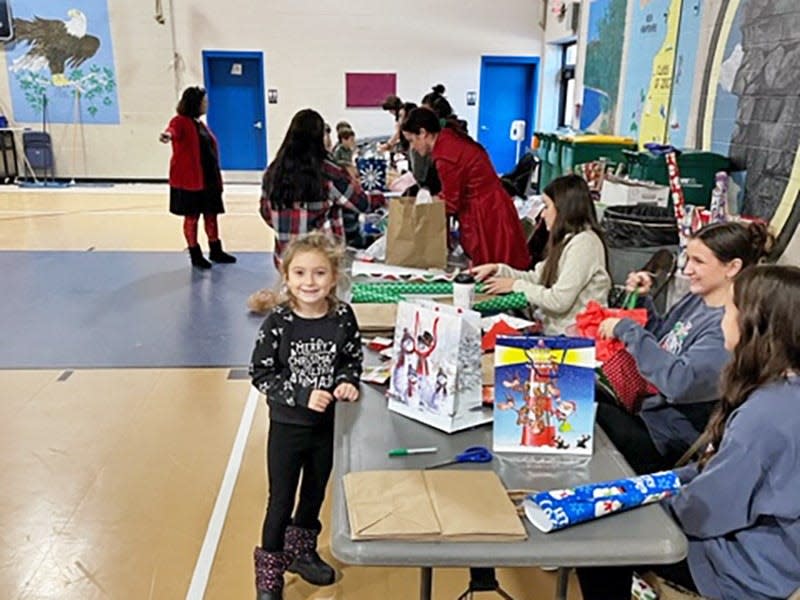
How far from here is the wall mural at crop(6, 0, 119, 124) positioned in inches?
412

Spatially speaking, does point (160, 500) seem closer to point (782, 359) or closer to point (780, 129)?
point (782, 359)

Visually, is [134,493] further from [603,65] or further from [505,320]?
[603,65]

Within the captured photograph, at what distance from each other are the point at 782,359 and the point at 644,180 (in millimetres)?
3189

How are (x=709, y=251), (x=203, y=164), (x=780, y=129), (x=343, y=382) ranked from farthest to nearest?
1. (x=203, y=164)
2. (x=780, y=129)
3. (x=709, y=251)
4. (x=343, y=382)

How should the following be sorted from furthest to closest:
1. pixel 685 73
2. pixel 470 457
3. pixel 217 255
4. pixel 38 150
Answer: pixel 38 150 < pixel 217 255 < pixel 685 73 < pixel 470 457

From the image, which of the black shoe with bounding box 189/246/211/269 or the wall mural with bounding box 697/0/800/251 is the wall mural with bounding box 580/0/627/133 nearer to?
the wall mural with bounding box 697/0/800/251

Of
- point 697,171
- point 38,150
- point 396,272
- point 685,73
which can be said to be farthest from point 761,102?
point 38,150

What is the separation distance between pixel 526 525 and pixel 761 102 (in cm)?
324

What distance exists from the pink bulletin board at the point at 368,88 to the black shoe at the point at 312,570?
9597 millimetres

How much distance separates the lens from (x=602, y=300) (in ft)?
8.48

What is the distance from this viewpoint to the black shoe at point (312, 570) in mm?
2287

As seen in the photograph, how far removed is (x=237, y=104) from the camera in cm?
1105

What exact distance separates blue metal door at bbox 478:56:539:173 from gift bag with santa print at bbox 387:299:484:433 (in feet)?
32.5

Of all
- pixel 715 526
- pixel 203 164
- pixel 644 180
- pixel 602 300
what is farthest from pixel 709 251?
pixel 203 164
